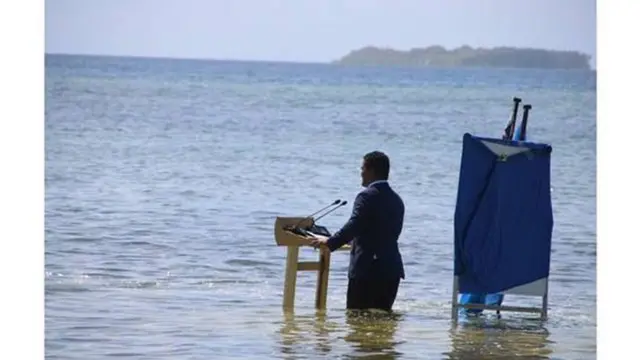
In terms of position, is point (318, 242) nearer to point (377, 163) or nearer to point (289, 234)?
point (289, 234)

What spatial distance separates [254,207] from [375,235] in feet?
19.1

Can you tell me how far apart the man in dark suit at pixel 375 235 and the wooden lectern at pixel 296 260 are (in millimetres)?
167

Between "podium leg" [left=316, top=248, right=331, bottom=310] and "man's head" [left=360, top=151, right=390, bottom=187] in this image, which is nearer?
"man's head" [left=360, top=151, right=390, bottom=187]

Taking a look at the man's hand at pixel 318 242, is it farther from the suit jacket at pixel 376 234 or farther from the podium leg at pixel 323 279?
the podium leg at pixel 323 279

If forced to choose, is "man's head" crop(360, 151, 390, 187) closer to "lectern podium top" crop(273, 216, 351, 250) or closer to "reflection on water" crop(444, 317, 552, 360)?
"lectern podium top" crop(273, 216, 351, 250)

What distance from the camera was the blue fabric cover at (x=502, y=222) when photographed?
278 inches

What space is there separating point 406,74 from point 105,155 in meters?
19.9

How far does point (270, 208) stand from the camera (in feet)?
42.3

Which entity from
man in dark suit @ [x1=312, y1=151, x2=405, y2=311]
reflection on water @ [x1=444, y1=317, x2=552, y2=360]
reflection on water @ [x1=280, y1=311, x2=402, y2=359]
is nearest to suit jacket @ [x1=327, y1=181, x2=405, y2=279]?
man in dark suit @ [x1=312, y1=151, x2=405, y2=311]

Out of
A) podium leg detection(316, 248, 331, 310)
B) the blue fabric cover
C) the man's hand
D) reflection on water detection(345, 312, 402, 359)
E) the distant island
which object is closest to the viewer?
reflection on water detection(345, 312, 402, 359)

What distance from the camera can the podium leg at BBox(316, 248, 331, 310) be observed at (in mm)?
7164

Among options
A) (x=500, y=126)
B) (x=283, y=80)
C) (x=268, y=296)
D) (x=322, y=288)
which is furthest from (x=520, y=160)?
(x=283, y=80)

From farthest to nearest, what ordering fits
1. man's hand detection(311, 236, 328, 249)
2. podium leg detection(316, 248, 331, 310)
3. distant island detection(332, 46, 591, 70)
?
distant island detection(332, 46, 591, 70) < podium leg detection(316, 248, 331, 310) < man's hand detection(311, 236, 328, 249)

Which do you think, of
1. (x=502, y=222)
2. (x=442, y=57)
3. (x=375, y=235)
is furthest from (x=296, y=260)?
(x=442, y=57)
